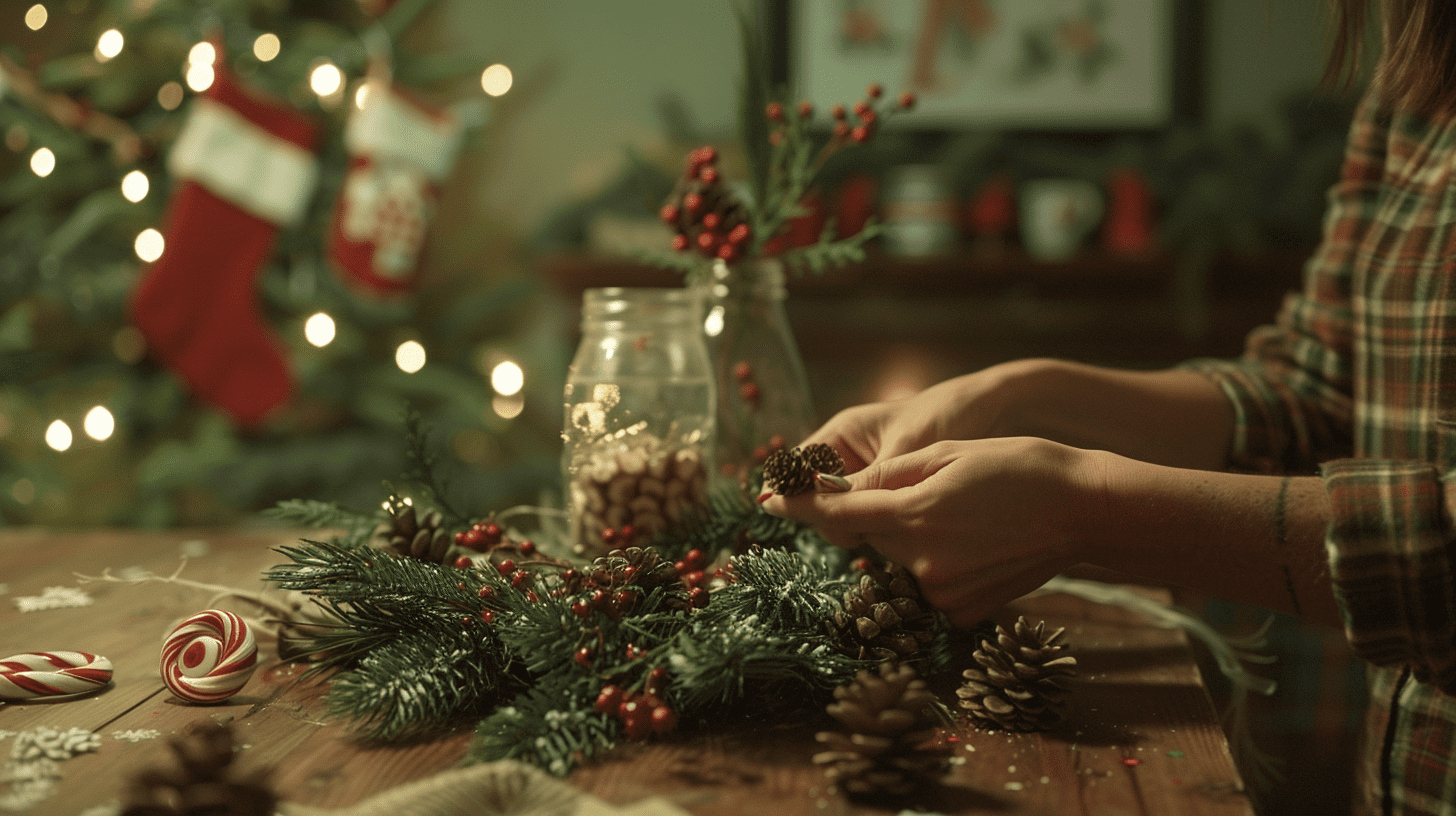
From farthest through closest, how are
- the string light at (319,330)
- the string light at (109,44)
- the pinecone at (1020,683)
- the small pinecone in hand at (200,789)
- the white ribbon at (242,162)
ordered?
the string light at (319,330), the string light at (109,44), the white ribbon at (242,162), the pinecone at (1020,683), the small pinecone in hand at (200,789)

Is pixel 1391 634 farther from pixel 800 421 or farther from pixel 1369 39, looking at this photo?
pixel 1369 39

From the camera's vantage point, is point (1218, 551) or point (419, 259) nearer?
point (1218, 551)

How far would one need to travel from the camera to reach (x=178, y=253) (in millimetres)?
2320

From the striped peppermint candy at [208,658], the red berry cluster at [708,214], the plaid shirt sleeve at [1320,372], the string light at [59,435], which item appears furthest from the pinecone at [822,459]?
the string light at [59,435]

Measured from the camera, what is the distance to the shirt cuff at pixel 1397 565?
54cm

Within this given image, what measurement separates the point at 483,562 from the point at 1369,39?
86 cm

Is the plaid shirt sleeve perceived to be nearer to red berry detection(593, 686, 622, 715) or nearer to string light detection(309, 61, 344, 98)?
red berry detection(593, 686, 622, 715)

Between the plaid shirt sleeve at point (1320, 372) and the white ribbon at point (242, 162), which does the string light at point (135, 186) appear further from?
the plaid shirt sleeve at point (1320, 372)

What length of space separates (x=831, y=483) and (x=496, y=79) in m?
2.60

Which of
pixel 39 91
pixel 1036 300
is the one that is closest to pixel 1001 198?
pixel 1036 300

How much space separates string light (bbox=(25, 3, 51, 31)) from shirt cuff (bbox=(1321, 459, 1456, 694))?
126 inches

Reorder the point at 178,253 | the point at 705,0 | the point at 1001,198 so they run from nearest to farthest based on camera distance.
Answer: the point at 178,253
the point at 1001,198
the point at 705,0

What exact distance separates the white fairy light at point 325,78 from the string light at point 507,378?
0.80m

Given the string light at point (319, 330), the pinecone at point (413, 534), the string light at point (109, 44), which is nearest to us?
the pinecone at point (413, 534)
